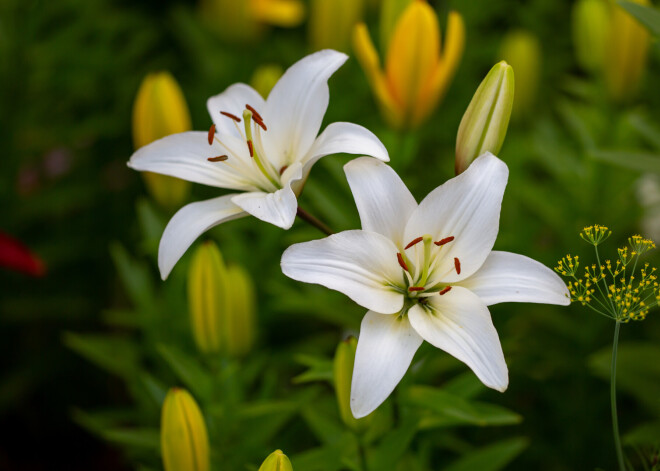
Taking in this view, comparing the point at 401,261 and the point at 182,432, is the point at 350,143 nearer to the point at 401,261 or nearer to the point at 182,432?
the point at 401,261

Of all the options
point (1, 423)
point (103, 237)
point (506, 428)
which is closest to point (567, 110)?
point (506, 428)

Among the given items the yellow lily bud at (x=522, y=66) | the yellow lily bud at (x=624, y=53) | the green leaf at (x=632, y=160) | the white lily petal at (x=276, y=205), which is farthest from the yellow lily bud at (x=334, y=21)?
the white lily petal at (x=276, y=205)

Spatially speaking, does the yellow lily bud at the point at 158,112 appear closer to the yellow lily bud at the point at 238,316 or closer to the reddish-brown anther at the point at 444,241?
the yellow lily bud at the point at 238,316

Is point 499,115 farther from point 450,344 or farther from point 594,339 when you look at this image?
point 594,339

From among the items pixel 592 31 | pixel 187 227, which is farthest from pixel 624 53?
pixel 187 227

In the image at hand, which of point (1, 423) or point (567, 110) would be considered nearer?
point (567, 110)

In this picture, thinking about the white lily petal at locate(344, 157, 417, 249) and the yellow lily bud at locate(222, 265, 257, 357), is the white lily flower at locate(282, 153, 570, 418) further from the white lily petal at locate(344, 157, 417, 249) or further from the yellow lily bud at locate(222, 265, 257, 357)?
the yellow lily bud at locate(222, 265, 257, 357)

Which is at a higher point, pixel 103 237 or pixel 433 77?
pixel 433 77
